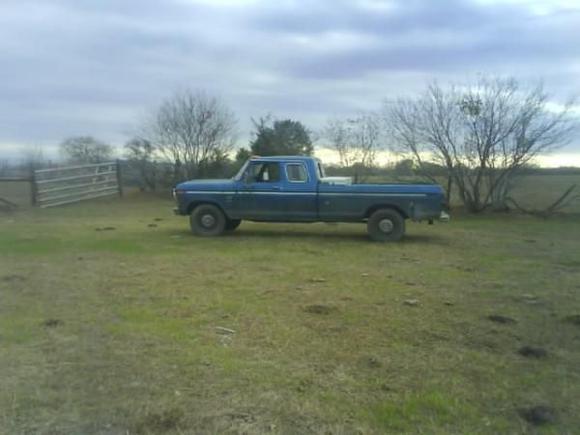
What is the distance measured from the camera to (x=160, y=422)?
11.4 ft

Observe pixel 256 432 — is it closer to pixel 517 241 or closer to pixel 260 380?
pixel 260 380

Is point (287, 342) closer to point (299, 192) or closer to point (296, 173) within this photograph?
point (299, 192)

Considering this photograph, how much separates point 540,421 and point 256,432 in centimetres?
173

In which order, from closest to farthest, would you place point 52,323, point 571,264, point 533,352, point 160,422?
point 160,422, point 533,352, point 52,323, point 571,264

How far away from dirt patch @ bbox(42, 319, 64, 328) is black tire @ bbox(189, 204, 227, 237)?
7.15 m

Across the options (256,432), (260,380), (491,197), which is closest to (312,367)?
(260,380)

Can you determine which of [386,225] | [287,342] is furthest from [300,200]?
[287,342]

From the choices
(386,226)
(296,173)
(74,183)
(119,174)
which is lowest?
(386,226)

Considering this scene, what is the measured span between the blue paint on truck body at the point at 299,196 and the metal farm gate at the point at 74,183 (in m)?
10.0

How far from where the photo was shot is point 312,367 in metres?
4.39

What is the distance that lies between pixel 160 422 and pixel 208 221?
31.2 feet

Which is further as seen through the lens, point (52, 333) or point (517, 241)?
point (517, 241)

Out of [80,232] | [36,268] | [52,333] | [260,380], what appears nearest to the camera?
[260,380]

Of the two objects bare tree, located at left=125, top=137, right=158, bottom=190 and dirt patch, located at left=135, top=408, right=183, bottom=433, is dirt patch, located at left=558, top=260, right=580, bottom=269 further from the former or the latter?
Result: bare tree, located at left=125, top=137, right=158, bottom=190
